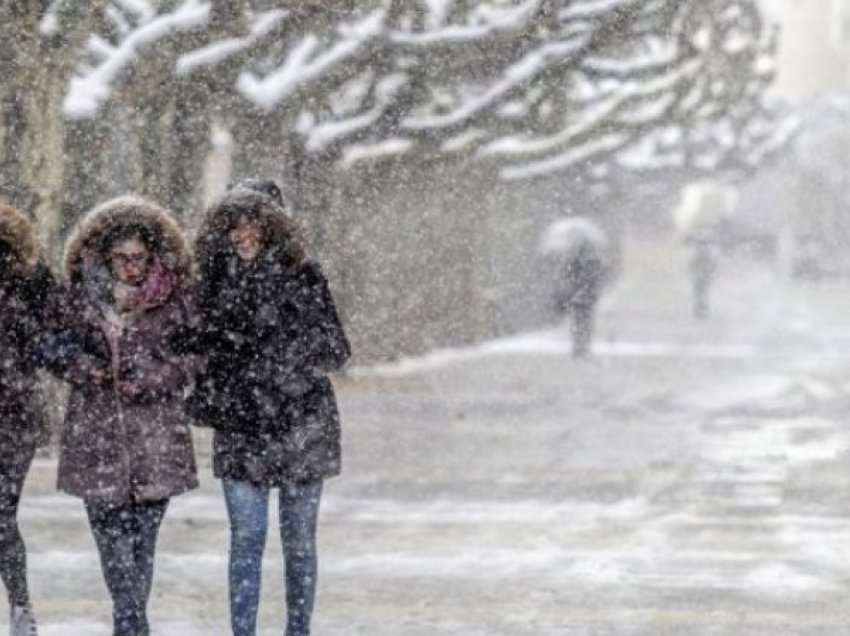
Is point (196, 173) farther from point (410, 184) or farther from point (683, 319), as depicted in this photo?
point (683, 319)

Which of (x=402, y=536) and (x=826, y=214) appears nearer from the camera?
(x=402, y=536)

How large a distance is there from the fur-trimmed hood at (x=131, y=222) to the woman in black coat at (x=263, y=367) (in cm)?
7

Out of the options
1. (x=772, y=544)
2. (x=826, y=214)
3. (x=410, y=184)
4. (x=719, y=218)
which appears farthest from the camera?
(x=826, y=214)

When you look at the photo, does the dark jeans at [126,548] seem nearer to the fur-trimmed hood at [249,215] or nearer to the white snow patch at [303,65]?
the fur-trimmed hood at [249,215]

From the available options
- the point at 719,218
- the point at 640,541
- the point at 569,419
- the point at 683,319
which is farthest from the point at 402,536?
the point at 719,218

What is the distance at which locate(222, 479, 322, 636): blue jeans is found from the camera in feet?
22.5

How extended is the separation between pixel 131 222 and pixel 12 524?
111 centimetres

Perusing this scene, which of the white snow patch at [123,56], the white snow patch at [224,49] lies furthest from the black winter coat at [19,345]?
the white snow patch at [224,49]

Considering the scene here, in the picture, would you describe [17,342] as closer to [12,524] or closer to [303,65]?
[12,524]

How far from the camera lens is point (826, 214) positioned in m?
54.8

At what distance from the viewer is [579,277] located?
2339cm

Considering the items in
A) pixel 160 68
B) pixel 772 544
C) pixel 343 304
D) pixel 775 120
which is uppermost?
pixel 775 120

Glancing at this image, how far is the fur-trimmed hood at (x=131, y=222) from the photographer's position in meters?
6.83

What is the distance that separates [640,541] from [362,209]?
38.3 ft
